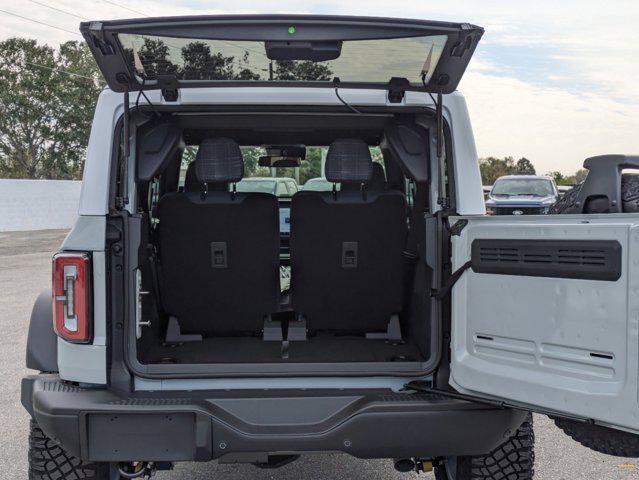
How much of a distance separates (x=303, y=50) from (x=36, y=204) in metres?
28.2

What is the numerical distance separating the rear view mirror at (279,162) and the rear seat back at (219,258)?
76 centimetres

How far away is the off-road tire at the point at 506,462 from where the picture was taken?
3.18 meters

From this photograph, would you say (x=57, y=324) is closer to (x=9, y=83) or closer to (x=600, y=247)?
(x=600, y=247)

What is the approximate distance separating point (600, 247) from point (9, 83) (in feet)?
146

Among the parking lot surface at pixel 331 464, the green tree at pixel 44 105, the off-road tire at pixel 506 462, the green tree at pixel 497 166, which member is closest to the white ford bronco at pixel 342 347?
the off-road tire at pixel 506 462

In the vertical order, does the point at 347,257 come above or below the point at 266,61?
below

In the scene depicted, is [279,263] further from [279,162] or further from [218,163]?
[279,162]

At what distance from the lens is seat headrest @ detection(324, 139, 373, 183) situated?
11.9 ft

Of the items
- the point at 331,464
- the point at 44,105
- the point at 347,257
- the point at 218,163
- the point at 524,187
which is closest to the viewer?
the point at 218,163

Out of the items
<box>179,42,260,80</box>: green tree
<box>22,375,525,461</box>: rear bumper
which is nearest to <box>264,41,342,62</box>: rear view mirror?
<box>179,42,260,80</box>: green tree

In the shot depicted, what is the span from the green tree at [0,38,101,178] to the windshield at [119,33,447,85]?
4254cm

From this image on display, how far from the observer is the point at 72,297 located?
294 centimetres

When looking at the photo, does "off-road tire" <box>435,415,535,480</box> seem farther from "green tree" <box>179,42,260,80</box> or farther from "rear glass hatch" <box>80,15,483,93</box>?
"green tree" <box>179,42,260,80</box>

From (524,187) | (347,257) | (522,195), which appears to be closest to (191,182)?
(347,257)
